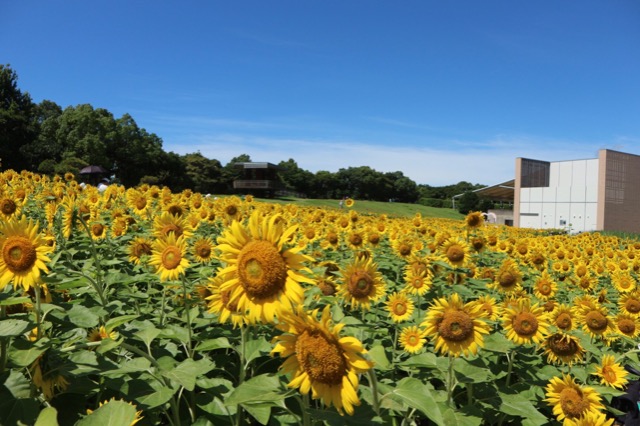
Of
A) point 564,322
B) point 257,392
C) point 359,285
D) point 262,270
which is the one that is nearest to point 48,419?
point 257,392

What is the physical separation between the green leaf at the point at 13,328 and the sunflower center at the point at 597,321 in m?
3.80

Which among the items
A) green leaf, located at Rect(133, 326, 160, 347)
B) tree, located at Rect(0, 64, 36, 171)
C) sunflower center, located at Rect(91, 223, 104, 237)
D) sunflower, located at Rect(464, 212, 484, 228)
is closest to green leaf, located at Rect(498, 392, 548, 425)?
green leaf, located at Rect(133, 326, 160, 347)

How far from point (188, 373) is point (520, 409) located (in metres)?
1.63

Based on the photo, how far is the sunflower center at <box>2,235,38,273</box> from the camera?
190 cm

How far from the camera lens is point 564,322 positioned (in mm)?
3088

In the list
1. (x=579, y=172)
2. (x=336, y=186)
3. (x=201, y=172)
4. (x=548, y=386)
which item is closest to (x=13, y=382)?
(x=548, y=386)

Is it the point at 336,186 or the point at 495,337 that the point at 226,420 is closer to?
the point at 495,337

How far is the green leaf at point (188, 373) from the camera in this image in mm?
1650

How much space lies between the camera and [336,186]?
93.5m

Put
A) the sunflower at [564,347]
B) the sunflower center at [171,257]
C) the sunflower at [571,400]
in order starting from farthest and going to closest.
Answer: the sunflower at [564,347] < the sunflower center at [171,257] < the sunflower at [571,400]

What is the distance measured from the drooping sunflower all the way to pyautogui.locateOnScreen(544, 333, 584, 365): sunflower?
33cm

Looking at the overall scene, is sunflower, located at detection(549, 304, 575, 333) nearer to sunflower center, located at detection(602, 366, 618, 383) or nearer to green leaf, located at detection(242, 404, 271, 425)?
sunflower center, located at detection(602, 366, 618, 383)

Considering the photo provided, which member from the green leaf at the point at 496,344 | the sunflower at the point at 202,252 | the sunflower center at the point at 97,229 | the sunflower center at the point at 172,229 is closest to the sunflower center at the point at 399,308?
the green leaf at the point at 496,344

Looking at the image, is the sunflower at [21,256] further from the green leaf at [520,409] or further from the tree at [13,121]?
the tree at [13,121]
